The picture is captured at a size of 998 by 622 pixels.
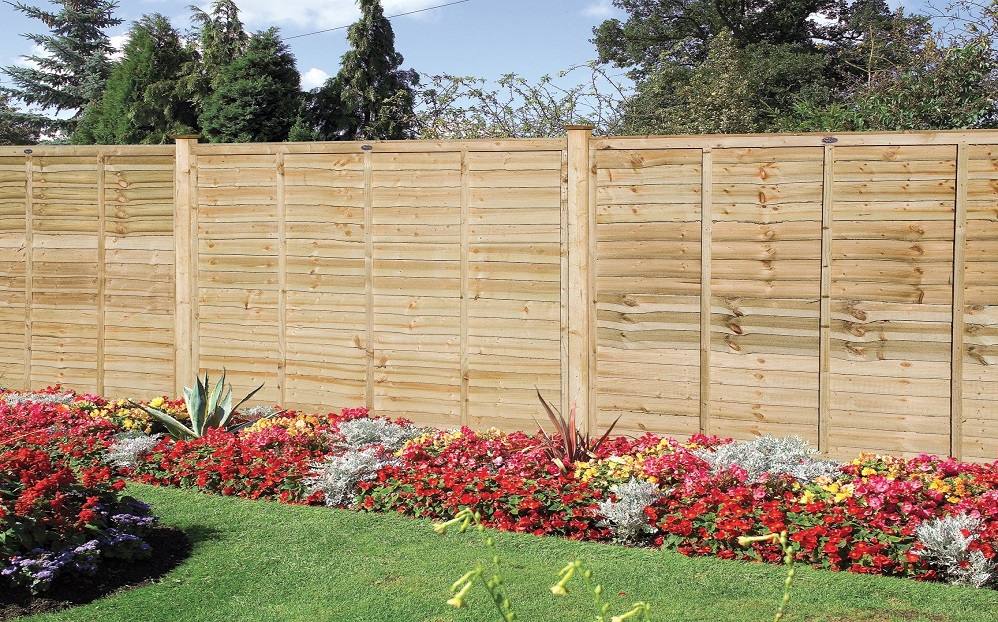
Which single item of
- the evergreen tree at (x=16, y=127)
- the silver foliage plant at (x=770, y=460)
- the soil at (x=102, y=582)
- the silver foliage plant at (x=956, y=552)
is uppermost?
the evergreen tree at (x=16, y=127)

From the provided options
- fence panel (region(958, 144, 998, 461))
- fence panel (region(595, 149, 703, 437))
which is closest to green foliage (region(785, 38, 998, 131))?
fence panel (region(958, 144, 998, 461))

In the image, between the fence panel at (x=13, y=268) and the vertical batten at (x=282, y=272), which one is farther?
the fence panel at (x=13, y=268)

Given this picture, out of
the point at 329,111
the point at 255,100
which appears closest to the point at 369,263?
the point at 255,100

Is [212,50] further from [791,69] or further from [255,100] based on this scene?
[791,69]

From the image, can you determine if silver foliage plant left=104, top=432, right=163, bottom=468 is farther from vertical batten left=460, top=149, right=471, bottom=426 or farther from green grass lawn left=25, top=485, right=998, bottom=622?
vertical batten left=460, top=149, right=471, bottom=426

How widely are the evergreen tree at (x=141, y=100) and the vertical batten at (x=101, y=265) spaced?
12.1 m

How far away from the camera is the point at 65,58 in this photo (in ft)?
104

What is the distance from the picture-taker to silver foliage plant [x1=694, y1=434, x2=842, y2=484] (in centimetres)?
537

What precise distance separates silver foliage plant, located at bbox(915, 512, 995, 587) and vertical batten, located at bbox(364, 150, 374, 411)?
4448 millimetres

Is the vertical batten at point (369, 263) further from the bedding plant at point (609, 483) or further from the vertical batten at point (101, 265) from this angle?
the vertical batten at point (101, 265)

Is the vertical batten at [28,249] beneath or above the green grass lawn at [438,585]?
above

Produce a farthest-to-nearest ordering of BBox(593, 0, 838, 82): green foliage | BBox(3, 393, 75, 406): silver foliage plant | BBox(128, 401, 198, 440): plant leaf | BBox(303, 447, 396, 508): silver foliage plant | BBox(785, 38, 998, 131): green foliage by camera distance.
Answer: BBox(593, 0, 838, 82): green foliage → BBox(785, 38, 998, 131): green foliage → BBox(3, 393, 75, 406): silver foliage plant → BBox(128, 401, 198, 440): plant leaf → BBox(303, 447, 396, 508): silver foliage plant

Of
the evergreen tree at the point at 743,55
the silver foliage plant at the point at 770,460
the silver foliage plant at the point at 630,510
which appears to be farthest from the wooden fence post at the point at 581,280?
the evergreen tree at the point at 743,55

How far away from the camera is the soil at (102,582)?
4.22m
